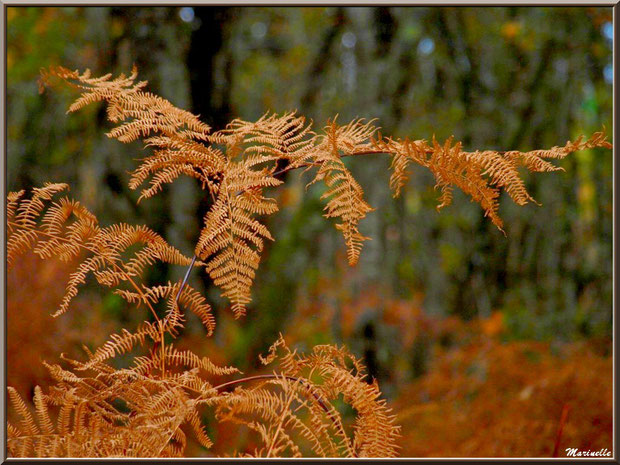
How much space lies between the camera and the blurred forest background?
232 cm

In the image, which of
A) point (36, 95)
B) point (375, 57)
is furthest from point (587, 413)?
point (36, 95)

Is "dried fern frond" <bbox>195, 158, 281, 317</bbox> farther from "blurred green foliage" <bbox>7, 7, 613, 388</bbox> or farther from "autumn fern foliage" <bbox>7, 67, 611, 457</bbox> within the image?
"blurred green foliage" <bbox>7, 7, 613, 388</bbox>

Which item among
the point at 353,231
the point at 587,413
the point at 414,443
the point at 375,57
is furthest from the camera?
the point at 375,57

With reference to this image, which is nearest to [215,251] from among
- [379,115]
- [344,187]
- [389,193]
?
[344,187]

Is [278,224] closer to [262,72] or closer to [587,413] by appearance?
[262,72]

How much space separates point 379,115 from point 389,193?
0.35 m

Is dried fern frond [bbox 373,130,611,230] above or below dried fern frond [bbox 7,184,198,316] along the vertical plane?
above

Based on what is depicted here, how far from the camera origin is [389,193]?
2.66 metres

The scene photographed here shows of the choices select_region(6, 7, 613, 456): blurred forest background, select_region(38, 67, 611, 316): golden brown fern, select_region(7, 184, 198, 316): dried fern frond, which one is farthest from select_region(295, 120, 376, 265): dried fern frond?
select_region(6, 7, 613, 456): blurred forest background

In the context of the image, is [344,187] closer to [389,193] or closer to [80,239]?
[80,239]

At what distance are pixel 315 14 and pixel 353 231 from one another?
226cm

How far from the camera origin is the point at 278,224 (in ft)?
9.53

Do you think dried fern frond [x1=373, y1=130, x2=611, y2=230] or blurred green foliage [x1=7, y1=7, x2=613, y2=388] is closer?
dried fern frond [x1=373, y1=130, x2=611, y2=230]

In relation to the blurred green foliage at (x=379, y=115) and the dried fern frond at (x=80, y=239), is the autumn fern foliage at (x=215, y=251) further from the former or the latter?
the blurred green foliage at (x=379, y=115)
